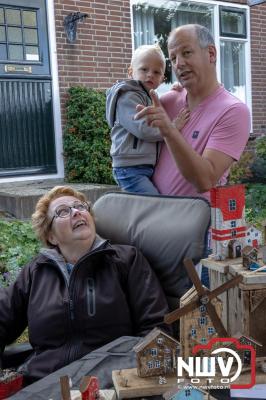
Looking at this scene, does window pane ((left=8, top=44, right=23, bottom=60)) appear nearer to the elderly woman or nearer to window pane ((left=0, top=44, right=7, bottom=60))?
window pane ((left=0, top=44, right=7, bottom=60))

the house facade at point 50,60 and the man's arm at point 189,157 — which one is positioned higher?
the house facade at point 50,60

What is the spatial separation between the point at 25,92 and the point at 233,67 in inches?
163

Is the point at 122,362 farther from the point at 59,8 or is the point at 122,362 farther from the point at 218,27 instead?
the point at 218,27

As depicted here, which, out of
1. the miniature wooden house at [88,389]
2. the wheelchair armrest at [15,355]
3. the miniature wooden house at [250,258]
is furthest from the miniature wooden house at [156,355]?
the wheelchair armrest at [15,355]

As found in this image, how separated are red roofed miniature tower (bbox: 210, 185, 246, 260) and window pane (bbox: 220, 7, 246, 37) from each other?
7977mm

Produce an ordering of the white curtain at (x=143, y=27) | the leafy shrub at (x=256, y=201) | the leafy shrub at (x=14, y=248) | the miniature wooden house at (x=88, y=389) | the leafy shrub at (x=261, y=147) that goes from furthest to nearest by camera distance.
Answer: the leafy shrub at (x=261, y=147)
the white curtain at (x=143, y=27)
the leafy shrub at (x=256, y=201)
the leafy shrub at (x=14, y=248)
the miniature wooden house at (x=88, y=389)

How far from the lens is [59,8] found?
7.23 m

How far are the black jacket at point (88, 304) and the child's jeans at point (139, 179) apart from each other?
0.39 meters

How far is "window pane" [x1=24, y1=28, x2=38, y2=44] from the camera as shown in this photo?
7035 mm

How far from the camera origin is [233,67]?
9.73 metres

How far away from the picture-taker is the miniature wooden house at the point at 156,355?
5.28 feet

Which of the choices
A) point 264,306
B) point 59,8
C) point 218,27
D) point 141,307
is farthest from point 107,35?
point 264,306

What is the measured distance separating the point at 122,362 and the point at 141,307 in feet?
1.37

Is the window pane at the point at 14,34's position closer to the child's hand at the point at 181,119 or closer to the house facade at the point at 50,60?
the house facade at the point at 50,60
